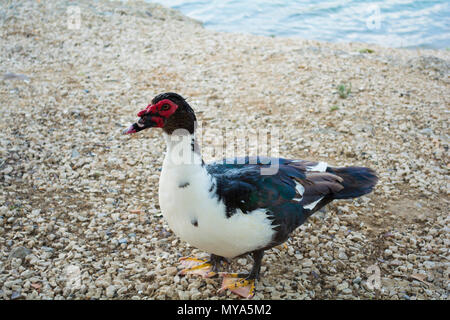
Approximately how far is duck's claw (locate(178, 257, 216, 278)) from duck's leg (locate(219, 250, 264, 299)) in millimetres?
172

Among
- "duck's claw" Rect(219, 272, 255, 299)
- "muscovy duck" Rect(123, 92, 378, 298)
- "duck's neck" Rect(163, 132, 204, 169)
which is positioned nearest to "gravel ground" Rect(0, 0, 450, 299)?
"duck's claw" Rect(219, 272, 255, 299)

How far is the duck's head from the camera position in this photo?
3.04 m

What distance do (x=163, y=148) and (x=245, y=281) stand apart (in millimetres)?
2666

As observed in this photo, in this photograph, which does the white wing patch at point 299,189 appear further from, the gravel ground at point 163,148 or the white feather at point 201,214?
the gravel ground at point 163,148

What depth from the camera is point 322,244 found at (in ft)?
13.7

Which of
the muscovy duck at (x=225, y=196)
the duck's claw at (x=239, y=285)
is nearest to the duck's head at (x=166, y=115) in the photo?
the muscovy duck at (x=225, y=196)

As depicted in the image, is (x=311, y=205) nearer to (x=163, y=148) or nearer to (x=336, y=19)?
(x=163, y=148)

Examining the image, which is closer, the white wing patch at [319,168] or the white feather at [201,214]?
the white feather at [201,214]

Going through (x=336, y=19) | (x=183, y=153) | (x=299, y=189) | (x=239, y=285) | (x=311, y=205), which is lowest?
(x=239, y=285)

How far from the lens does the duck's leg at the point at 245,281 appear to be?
3.52 m

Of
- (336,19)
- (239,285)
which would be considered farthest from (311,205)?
(336,19)

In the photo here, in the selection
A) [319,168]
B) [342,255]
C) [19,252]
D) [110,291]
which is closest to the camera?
[110,291]

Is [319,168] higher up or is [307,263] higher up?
[319,168]

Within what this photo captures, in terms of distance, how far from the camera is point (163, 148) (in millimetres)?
5711
